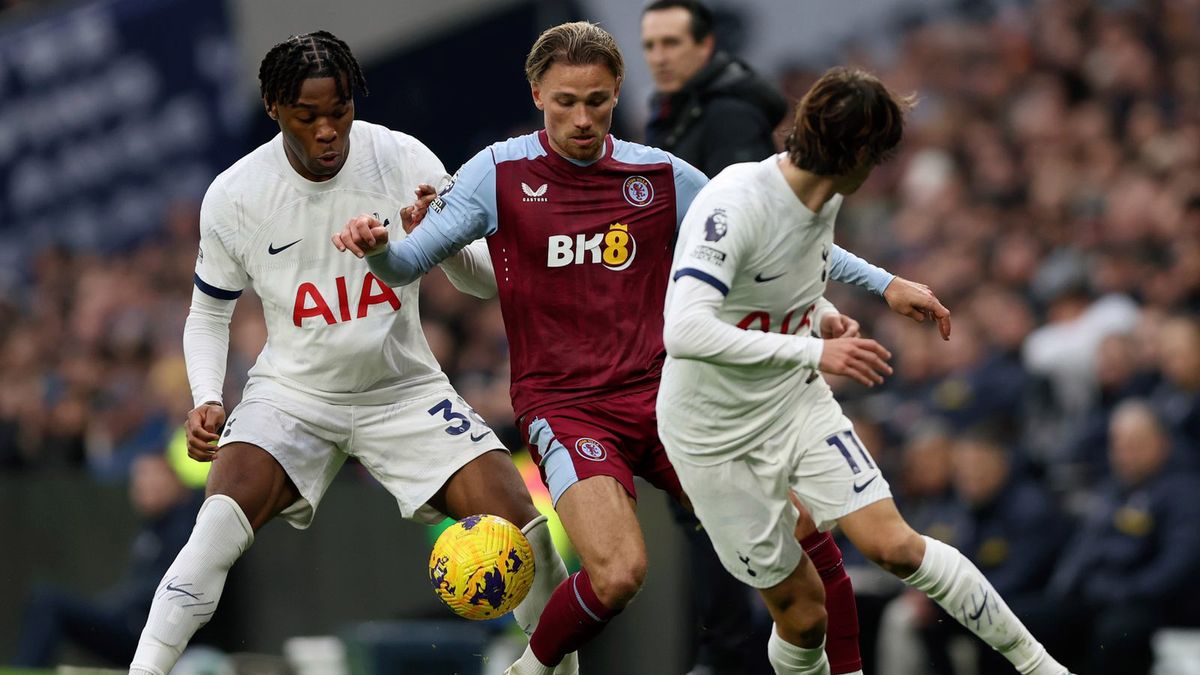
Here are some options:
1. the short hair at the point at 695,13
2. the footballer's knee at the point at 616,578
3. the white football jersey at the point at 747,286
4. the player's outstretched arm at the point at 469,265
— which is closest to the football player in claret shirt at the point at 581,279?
the footballer's knee at the point at 616,578

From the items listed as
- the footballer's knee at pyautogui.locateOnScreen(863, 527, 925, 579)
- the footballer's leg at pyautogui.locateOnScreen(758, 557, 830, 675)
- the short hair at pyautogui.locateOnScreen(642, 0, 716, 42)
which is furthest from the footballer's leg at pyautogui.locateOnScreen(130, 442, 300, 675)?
the short hair at pyautogui.locateOnScreen(642, 0, 716, 42)

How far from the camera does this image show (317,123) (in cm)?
592

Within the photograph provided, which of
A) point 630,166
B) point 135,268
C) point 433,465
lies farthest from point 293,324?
point 135,268

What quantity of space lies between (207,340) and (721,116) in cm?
227

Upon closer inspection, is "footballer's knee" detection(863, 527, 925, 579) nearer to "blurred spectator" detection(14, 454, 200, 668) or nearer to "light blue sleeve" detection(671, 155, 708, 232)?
"light blue sleeve" detection(671, 155, 708, 232)

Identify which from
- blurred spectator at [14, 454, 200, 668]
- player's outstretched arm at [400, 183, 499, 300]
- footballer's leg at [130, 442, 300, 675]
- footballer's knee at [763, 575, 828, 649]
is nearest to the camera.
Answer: footballer's knee at [763, 575, 828, 649]

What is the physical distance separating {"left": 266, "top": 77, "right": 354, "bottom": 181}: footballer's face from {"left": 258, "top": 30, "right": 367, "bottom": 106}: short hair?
0.02 m

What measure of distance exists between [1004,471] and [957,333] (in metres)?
1.67

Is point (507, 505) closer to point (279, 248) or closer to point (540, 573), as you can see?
point (540, 573)

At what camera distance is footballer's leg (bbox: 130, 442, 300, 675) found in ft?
19.4

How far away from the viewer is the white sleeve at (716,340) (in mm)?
5148

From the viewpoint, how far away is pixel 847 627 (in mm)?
6105

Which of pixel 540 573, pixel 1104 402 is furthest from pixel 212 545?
pixel 1104 402

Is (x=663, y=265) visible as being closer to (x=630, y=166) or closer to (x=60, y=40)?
(x=630, y=166)
